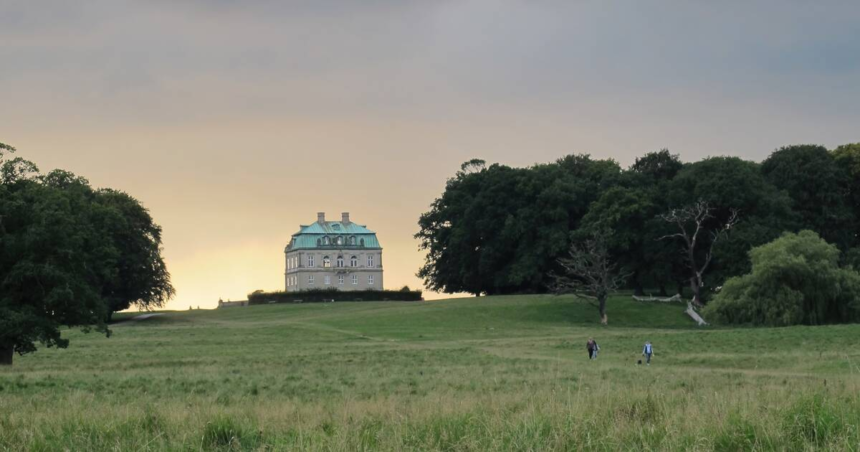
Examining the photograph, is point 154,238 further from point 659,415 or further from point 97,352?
point 659,415

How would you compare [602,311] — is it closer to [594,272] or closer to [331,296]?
[594,272]

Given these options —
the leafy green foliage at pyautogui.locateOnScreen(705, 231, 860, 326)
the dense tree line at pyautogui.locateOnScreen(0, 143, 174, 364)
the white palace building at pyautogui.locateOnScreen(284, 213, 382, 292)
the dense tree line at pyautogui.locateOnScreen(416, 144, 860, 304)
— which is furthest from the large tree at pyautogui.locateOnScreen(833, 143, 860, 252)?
the white palace building at pyautogui.locateOnScreen(284, 213, 382, 292)

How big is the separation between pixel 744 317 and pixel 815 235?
8.90m

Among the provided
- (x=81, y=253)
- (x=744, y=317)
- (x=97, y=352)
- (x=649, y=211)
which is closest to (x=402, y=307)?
(x=649, y=211)

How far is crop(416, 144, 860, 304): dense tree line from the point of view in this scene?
8731 centimetres

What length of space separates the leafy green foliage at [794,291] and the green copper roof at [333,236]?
99246 millimetres

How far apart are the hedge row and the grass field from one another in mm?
34065

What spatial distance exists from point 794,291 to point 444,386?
4751cm

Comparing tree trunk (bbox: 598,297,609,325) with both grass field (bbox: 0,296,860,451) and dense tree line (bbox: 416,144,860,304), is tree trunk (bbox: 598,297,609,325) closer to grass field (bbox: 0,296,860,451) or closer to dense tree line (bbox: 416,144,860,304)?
grass field (bbox: 0,296,860,451)

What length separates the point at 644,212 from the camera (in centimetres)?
9138

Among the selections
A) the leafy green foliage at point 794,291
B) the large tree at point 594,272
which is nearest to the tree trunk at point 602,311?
the large tree at point 594,272

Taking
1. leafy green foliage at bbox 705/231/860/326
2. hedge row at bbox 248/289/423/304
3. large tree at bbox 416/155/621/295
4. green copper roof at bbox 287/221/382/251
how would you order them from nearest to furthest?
leafy green foliage at bbox 705/231/860/326
large tree at bbox 416/155/621/295
hedge row at bbox 248/289/423/304
green copper roof at bbox 287/221/382/251

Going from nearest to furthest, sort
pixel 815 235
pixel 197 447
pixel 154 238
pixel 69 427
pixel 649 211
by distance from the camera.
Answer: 1. pixel 197 447
2. pixel 69 427
3. pixel 815 235
4. pixel 649 211
5. pixel 154 238

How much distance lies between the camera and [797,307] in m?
68.0
